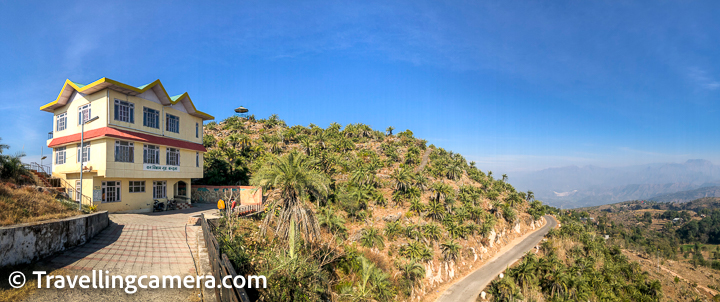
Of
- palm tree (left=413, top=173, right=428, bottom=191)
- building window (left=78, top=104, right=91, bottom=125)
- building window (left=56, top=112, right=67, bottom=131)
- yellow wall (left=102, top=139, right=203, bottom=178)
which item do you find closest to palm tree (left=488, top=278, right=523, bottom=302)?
palm tree (left=413, top=173, right=428, bottom=191)

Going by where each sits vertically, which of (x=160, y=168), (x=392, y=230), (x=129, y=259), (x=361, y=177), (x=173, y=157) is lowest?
(x=392, y=230)

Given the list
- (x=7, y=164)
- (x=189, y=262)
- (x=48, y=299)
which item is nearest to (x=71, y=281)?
(x=48, y=299)

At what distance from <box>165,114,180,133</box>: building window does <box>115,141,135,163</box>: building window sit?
373cm

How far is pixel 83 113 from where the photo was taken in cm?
2052

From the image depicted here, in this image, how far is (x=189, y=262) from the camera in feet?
31.5

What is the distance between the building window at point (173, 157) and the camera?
76.9ft

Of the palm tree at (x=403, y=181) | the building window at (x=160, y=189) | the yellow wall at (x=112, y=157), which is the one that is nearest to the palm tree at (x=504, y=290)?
the palm tree at (x=403, y=181)

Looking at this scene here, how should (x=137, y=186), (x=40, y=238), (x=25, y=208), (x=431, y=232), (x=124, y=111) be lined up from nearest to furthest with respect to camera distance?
1. (x=40, y=238)
2. (x=25, y=208)
3. (x=124, y=111)
4. (x=137, y=186)
5. (x=431, y=232)

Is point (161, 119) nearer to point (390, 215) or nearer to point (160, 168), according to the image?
point (160, 168)

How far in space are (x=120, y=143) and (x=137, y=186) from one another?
380 centimetres

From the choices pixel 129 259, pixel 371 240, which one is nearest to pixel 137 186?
pixel 129 259

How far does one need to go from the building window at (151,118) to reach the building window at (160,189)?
4.67 meters

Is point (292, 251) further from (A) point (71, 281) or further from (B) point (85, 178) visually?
(B) point (85, 178)

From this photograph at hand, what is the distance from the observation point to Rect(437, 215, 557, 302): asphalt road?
77.4 ft
